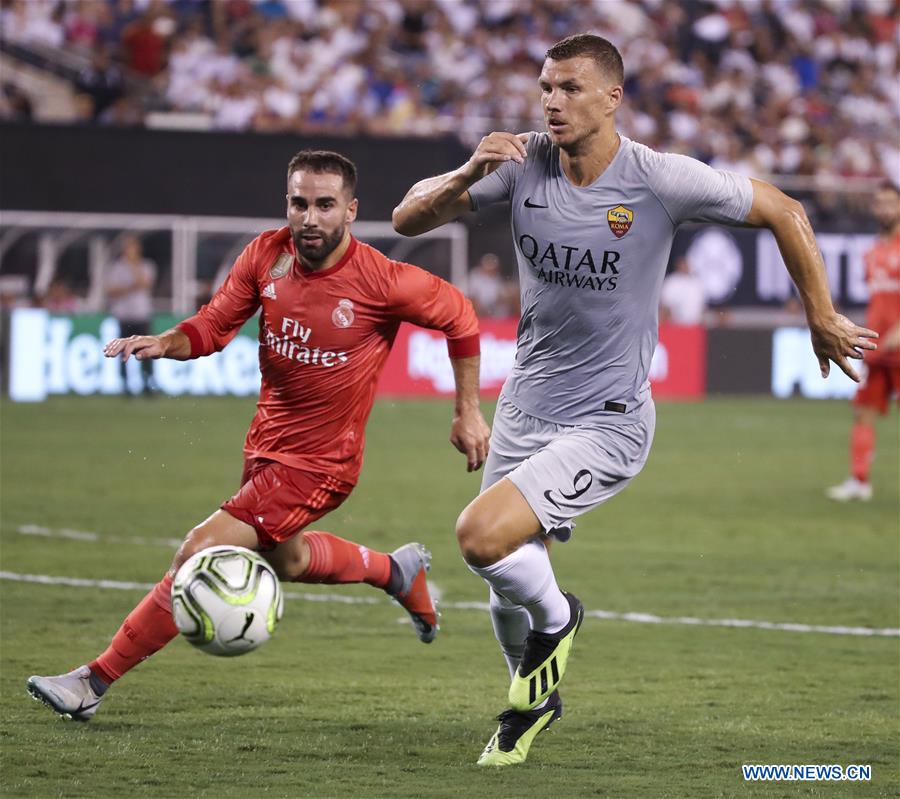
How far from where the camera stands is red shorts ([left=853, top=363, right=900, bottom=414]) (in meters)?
12.8

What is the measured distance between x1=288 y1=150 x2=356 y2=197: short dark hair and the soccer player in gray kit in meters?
0.37

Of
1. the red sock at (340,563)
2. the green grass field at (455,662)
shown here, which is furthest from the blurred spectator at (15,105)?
the red sock at (340,563)

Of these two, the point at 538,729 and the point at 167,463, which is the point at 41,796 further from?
the point at 167,463

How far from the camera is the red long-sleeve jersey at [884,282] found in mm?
13039

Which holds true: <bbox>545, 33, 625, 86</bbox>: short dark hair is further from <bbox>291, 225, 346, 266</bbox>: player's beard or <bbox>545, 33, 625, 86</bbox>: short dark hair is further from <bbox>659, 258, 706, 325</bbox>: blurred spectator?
<bbox>659, 258, 706, 325</bbox>: blurred spectator

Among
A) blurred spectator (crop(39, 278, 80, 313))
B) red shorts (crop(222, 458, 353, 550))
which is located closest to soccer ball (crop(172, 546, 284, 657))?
red shorts (crop(222, 458, 353, 550))

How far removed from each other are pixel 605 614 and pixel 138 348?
3487 millimetres

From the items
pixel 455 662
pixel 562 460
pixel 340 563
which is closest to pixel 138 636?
pixel 340 563

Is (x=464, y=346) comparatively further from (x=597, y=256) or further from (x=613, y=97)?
(x=613, y=97)

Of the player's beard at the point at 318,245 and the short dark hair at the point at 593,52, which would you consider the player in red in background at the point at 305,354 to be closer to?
the player's beard at the point at 318,245

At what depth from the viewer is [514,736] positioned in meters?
5.45

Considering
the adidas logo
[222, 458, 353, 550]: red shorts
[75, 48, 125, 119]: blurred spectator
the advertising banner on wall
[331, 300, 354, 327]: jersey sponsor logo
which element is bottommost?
the advertising banner on wall

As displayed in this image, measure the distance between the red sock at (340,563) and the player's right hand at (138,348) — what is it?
1131 mm

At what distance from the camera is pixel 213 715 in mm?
5953
